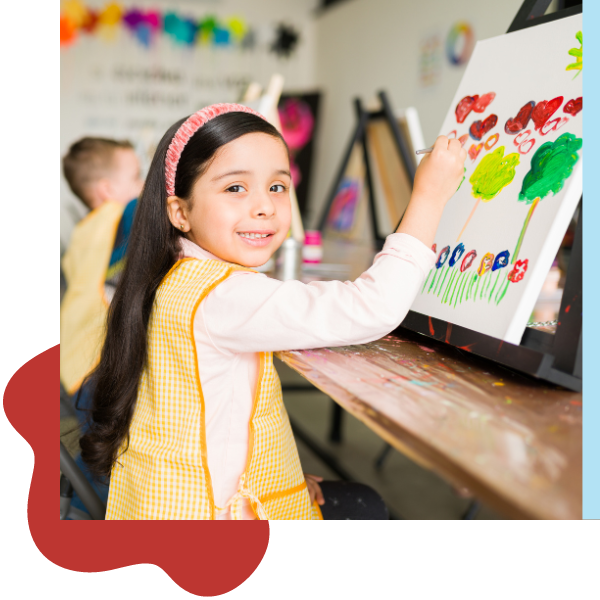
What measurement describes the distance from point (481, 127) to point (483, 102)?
51mm

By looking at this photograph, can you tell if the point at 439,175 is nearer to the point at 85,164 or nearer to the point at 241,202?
the point at 241,202

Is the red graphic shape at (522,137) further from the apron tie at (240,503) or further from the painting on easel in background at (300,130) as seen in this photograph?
the painting on easel in background at (300,130)

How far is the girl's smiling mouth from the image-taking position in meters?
0.96

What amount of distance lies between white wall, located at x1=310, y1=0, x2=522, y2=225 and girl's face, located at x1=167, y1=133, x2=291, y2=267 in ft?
5.34

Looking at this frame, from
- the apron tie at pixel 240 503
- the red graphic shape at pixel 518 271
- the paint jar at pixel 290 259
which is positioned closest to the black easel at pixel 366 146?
the paint jar at pixel 290 259

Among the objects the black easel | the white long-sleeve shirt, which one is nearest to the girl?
the white long-sleeve shirt

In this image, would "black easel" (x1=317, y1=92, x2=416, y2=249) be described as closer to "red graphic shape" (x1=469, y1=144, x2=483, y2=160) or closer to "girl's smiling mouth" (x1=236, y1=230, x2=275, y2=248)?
"red graphic shape" (x1=469, y1=144, x2=483, y2=160)

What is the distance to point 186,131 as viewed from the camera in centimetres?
96

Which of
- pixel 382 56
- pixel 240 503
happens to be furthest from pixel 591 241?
pixel 382 56

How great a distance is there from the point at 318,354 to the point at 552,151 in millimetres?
431

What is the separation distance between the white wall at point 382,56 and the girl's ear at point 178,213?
5.60ft

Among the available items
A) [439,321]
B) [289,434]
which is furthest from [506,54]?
[289,434]

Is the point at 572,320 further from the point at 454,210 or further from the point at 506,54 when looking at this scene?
the point at 506,54

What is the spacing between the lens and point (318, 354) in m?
0.86
